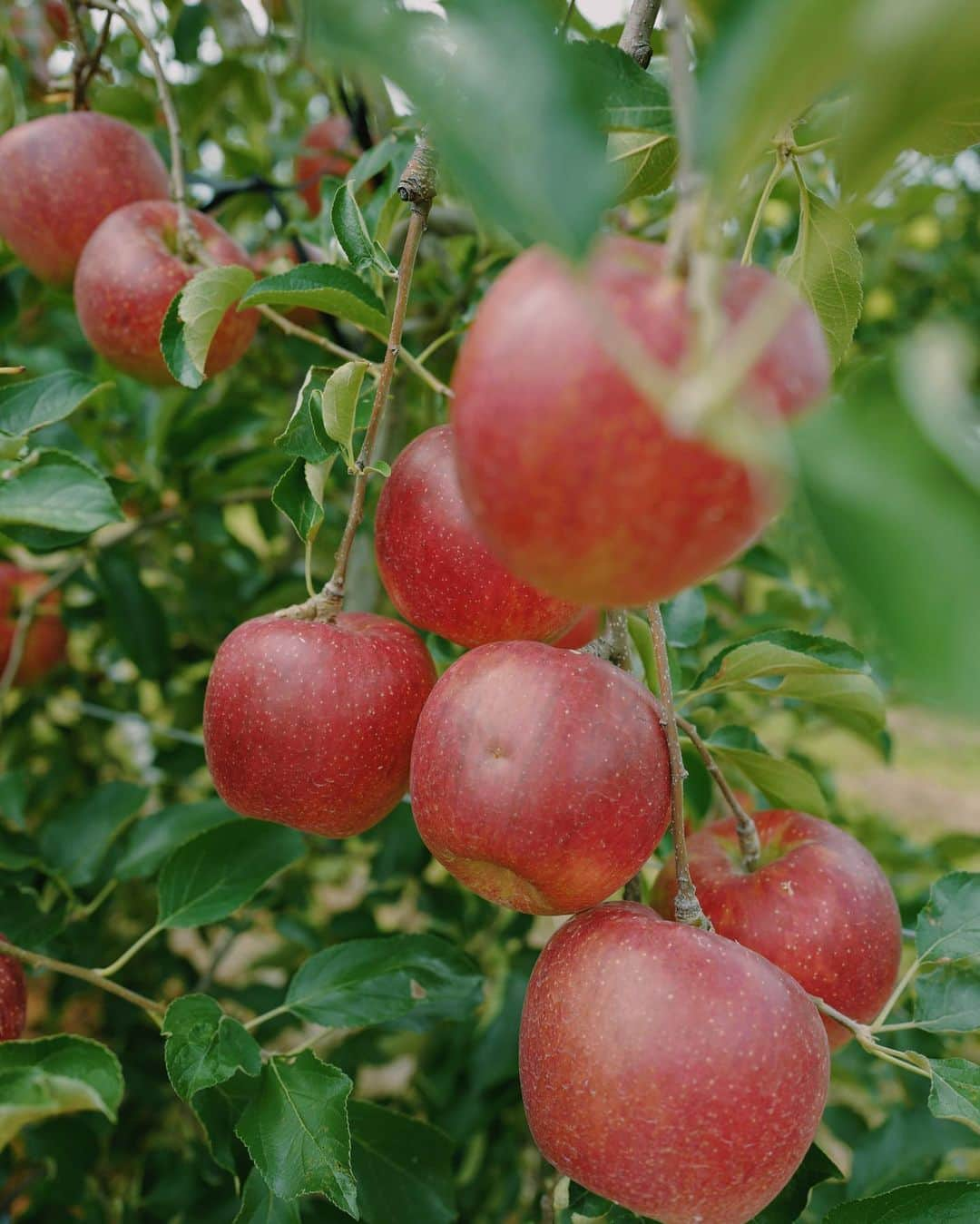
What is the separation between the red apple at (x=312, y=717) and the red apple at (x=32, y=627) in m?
0.81

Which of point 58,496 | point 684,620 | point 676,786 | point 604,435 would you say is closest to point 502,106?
point 604,435

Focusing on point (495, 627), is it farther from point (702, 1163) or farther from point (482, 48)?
point (482, 48)

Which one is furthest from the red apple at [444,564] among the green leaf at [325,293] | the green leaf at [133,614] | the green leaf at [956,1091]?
the green leaf at [133,614]

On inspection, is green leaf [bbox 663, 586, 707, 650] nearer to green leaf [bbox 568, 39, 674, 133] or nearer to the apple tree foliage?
the apple tree foliage

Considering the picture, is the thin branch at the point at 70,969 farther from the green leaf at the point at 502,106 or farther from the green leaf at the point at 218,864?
the green leaf at the point at 502,106

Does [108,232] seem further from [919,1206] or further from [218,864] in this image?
[919,1206]

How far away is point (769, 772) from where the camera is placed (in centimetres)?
91

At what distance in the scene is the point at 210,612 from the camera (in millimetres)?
1534

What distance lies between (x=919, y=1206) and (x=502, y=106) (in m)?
0.75

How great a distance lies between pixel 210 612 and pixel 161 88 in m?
0.75

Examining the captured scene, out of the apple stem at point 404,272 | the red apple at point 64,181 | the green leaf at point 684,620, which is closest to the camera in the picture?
the apple stem at point 404,272

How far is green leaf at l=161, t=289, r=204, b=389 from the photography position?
768 mm

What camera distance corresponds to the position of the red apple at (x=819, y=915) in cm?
75

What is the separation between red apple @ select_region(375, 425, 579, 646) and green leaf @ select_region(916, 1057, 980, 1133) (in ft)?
1.35
